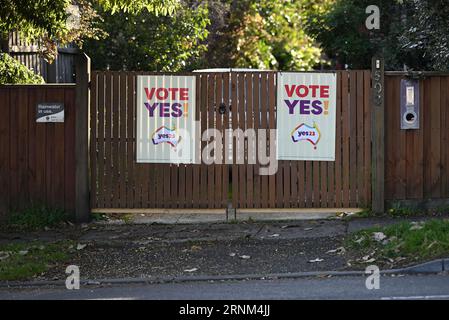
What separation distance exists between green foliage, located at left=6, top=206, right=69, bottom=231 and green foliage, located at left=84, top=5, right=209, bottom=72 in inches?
270

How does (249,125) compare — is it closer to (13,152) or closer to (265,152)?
(265,152)

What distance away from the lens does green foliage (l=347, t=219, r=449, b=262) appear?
880 centimetres

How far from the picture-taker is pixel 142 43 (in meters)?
17.9

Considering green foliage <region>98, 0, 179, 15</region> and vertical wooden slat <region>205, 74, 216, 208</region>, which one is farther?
vertical wooden slat <region>205, 74, 216, 208</region>

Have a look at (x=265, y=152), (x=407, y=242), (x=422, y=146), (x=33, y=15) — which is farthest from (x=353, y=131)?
(x=33, y=15)

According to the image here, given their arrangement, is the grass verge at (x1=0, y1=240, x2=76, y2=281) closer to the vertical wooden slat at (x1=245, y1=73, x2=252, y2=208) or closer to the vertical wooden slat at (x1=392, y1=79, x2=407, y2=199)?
the vertical wooden slat at (x1=245, y1=73, x2=252, y2=208)

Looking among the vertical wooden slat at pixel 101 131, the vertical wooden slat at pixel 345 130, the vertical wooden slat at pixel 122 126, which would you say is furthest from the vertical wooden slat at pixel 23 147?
the vertical wooden slat at pixel 345 130

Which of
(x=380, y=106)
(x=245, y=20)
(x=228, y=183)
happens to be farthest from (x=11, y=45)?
(x=245, y=20)

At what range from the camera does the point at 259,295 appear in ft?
25.0

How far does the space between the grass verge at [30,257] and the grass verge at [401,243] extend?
11.7 feet

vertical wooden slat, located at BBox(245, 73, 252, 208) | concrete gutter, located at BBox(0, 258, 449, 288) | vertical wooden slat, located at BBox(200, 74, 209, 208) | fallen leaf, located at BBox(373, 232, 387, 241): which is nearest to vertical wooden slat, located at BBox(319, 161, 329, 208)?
vertical wooden slat, located at BBox(245, 73, 252, 208)

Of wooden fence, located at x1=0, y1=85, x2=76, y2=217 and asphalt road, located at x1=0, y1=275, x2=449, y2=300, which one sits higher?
wooden fence, located at x1=0, y1=85, x2=76, y2=217

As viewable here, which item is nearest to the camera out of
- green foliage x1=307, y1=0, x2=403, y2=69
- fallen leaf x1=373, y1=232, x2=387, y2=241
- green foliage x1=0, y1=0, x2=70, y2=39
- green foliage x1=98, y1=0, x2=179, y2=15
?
fallen leaf x1=373, y1=232, x2=387, y2=241

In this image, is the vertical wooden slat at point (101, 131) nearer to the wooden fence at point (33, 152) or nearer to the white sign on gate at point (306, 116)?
the wooden fence at point (33, 152)
